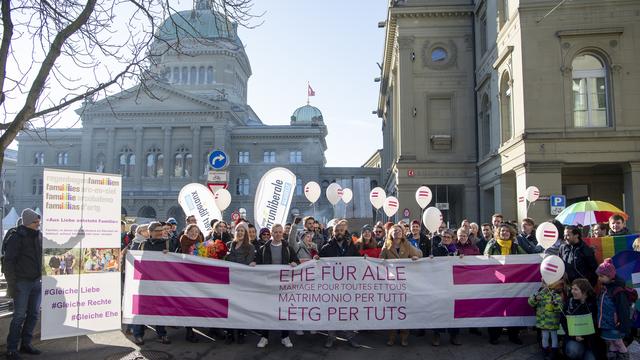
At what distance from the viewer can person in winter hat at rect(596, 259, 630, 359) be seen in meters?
7.08

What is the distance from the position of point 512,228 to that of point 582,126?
12.3m

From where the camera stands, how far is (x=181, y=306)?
8.55 meters

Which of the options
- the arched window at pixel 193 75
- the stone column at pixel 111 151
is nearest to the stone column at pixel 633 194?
the stone column at pixel 111 151

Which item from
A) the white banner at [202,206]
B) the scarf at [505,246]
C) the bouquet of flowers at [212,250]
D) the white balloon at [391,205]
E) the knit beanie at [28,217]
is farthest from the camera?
the white balloon at [391,205]

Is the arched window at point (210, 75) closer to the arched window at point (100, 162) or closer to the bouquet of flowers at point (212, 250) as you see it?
the arched window at point (100, 162)

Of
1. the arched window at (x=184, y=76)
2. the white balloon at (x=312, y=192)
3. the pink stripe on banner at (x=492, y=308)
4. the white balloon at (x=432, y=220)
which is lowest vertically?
the pink stripe on banner at (x=492, y=308)

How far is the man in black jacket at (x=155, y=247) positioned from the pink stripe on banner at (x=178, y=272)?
278 millimetres

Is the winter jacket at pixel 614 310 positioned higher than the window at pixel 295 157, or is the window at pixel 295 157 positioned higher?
the window at pixel 295 157

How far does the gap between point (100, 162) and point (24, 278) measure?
66946 mm

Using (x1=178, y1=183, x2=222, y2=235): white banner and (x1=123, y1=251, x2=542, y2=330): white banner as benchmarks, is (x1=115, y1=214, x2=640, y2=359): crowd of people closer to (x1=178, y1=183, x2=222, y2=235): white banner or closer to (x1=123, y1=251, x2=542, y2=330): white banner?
(x1=123, y1=251, x2=542, y2=330): white banner

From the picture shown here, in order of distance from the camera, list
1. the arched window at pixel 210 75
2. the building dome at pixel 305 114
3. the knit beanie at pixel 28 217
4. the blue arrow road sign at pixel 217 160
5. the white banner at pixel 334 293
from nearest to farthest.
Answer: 1. the knit beanie at pixel 28 217
2. the white banner at pixel 334 293
3. the blue arrow road sign at pixel 217 160
4. the arched window at pixel 210 75
5. the building dome at pixel 305 114

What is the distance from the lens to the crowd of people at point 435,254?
7188 mm

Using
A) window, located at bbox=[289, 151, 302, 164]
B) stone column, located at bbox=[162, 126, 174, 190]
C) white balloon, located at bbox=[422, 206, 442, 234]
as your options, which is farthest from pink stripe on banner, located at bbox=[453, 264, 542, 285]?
stone column, located at bbox=[162, 126, 174, 190]

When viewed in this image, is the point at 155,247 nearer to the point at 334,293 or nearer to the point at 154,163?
the point at 334,293
